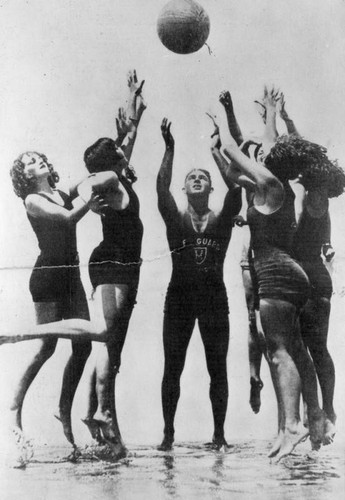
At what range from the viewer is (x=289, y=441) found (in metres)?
4.92

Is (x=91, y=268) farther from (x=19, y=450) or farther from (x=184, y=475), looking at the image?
(x=184, y=475)

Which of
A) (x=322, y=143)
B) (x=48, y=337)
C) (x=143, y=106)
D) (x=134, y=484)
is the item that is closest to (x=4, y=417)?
(x=48, y=337)

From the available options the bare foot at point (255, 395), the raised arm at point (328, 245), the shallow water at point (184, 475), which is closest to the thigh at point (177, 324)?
the bare foot at point (255, 395)

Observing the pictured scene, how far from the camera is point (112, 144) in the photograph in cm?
523

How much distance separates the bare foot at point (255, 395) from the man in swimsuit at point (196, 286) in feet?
0.52

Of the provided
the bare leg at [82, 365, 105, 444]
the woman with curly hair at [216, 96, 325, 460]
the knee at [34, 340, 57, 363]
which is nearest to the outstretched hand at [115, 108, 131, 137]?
the woman with curly hair at [216, 96, 325, 460]

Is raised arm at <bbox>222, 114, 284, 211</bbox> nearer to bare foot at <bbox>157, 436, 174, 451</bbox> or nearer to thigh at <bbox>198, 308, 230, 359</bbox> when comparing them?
thigh at <bbox>198, 308, 230, 359</bbox>

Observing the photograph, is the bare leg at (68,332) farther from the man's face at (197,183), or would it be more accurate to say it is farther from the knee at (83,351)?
the man's face at (197,183)

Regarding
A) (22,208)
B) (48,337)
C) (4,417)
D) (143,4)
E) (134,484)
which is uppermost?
(143,4)

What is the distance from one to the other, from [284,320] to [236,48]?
1.79 m

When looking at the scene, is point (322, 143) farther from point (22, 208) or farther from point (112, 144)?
point (22, 208)

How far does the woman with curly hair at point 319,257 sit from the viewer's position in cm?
509

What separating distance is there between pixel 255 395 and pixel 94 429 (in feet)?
3.29

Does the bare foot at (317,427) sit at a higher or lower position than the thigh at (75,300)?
lower
